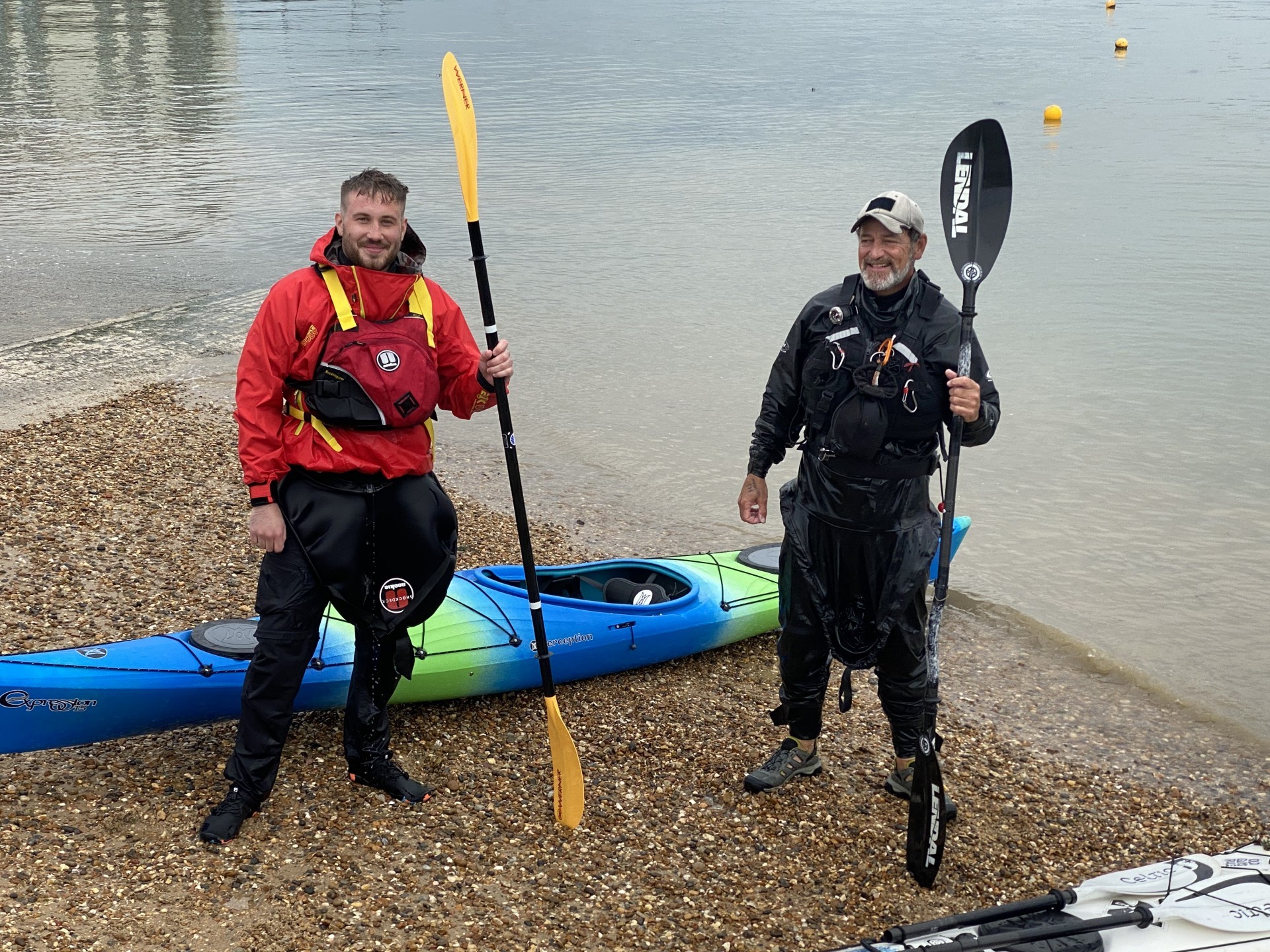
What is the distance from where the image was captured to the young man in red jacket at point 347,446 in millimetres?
3652

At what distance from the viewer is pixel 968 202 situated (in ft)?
14.0

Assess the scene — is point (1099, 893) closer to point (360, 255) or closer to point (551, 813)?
point (551, 813)

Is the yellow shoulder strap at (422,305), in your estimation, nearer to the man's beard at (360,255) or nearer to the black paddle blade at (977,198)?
the man's beard at (360,255)

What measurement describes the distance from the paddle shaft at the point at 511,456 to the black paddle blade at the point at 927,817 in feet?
4.21

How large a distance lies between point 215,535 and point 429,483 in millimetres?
3103

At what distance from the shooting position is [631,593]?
19.1 ft

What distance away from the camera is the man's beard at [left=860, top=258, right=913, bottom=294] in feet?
12.6

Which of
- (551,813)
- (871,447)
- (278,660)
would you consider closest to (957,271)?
(871,447)

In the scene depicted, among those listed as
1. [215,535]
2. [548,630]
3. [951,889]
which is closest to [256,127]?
[215,535]

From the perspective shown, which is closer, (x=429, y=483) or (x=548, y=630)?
(x=429, y=483)

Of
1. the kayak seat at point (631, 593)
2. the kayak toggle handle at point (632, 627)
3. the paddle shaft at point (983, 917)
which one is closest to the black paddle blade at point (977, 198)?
the paddle shaft at point (983, 917)

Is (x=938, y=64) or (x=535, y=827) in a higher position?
(x=938, y=64)

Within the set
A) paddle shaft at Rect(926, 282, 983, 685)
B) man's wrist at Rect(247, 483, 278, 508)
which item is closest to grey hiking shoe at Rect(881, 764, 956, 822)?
paddle shaft at Rect(926, 282, 983, 685)

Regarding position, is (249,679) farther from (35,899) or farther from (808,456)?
(808,456)
